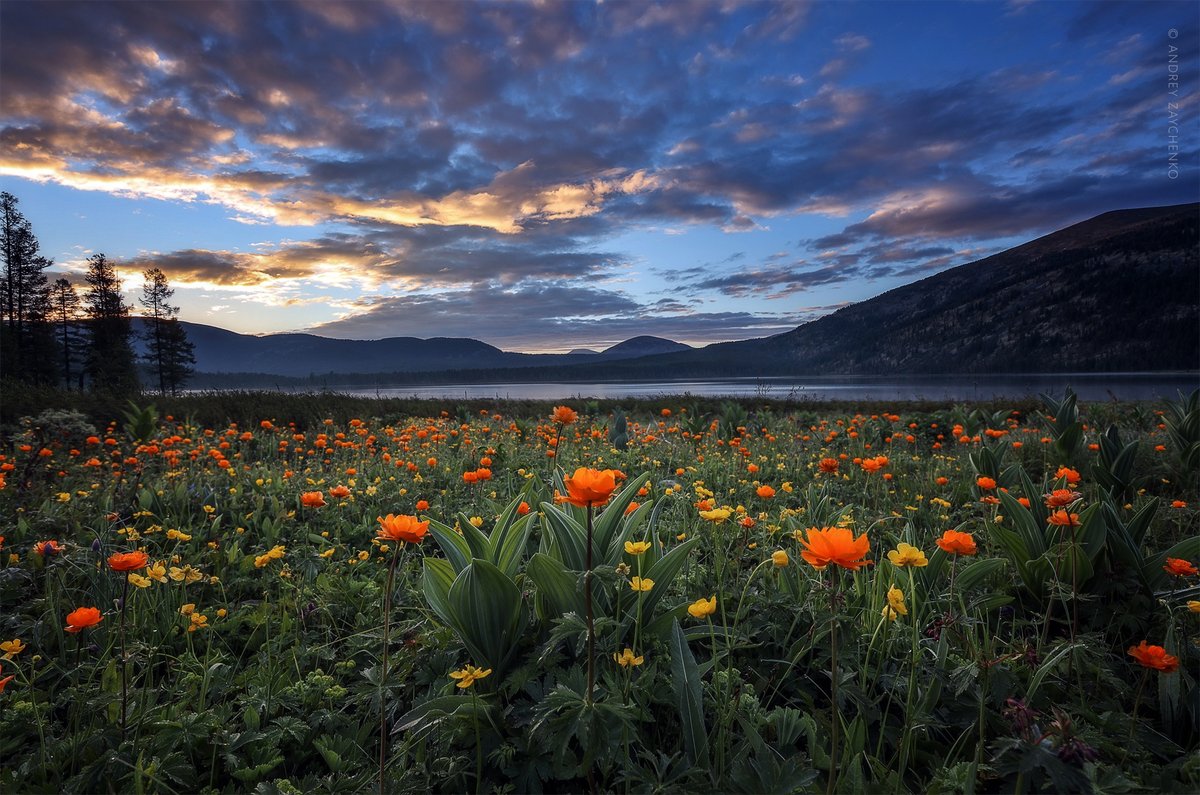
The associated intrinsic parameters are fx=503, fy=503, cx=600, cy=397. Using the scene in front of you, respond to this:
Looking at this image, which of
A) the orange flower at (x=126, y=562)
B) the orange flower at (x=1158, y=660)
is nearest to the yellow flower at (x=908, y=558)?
the orange flower at (x=1158, y=660)

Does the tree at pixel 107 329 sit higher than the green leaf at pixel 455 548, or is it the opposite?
the tree at pixel 107 329

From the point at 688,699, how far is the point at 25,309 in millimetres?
40334

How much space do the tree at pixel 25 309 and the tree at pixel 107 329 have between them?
7.30 ft

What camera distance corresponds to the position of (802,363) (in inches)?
5507

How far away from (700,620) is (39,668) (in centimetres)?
282

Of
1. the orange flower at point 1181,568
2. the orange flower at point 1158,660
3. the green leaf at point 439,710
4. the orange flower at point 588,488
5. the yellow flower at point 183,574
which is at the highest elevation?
the orange flower at point 588,488

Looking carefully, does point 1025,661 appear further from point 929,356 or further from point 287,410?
point 929,356

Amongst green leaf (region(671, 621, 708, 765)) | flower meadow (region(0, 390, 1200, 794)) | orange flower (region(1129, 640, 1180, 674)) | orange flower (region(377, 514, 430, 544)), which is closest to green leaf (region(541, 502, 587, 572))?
flower meadow (region(0, 390, 1200, 794))

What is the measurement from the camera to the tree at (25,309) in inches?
920

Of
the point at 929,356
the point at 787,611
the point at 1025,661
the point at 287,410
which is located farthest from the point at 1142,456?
the point at 929,356

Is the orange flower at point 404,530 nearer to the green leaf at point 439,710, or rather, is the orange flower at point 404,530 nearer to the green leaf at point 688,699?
the green leaf at point 439,710

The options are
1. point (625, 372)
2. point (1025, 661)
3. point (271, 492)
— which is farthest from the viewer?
point (625, 372)

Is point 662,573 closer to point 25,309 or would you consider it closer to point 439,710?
point 439,710

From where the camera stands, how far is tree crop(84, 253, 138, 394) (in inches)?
1211
